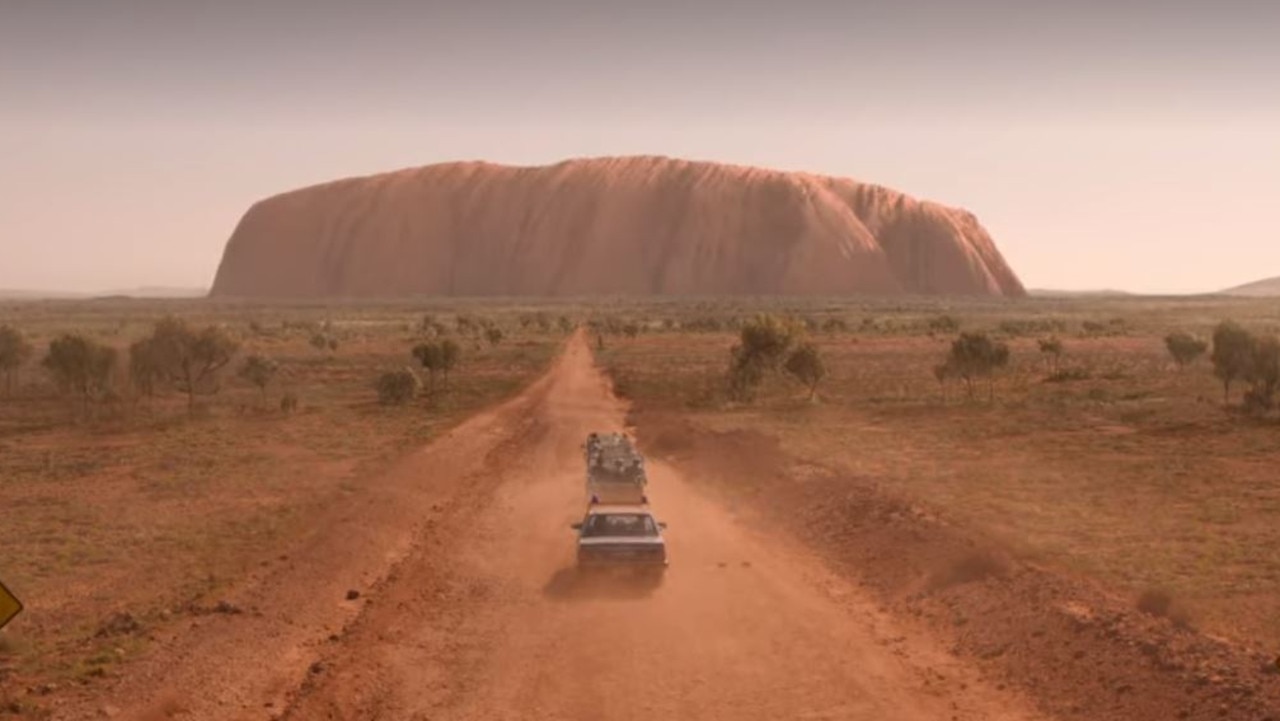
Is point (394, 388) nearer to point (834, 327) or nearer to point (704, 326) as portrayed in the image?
point (834, 327)

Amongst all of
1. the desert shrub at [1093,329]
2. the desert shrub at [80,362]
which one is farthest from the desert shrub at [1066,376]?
the desert shrub at [1093,329]

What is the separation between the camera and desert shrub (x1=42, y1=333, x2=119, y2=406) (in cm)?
4994

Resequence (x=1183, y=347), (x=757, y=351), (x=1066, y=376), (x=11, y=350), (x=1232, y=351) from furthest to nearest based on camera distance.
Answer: (x=1183, y=347)
(x=1066, y=376)
(x=11, y=350)
(x=757, y=351)
(x=1232, y=351)

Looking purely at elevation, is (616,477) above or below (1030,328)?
above

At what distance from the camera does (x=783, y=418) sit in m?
44.8

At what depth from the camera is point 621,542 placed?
783 inches

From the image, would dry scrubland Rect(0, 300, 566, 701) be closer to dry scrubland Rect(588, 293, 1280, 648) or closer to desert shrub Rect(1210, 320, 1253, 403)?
dry scrubland Rect(588, 293, 1280, 648)

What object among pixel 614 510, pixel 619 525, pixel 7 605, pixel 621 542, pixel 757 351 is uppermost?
pixel 7 605

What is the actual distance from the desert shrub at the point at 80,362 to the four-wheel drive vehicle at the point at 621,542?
37431mm

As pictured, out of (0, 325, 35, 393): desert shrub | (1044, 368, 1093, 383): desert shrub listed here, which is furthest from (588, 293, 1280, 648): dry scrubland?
(0, 325, 35, 393): desert shrub

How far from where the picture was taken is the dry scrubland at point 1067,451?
2005cm

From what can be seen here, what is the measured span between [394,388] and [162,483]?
846 inches

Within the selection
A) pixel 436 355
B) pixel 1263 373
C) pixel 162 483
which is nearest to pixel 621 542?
pixel 162 483

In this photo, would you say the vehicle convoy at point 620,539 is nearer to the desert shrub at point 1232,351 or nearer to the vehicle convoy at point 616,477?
the vehicle convoy at point 616,477
